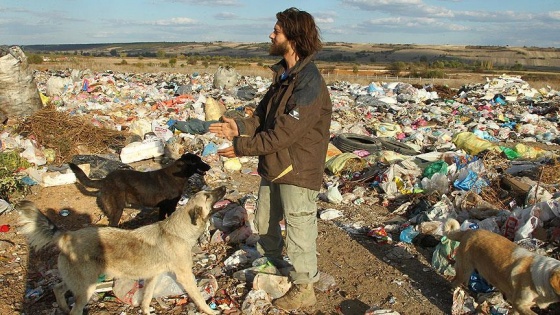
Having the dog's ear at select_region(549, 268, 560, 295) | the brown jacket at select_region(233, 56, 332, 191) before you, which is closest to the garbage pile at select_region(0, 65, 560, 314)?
the dog's ear at select_region(549, 268, 560, 295)

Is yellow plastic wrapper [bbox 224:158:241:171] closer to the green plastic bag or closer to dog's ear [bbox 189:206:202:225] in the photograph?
dog's ear [bbox 189:206:202:225]

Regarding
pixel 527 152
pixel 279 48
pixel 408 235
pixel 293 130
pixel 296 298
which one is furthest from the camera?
pixel 527 152

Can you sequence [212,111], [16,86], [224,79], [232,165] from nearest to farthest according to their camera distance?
1. [232,165]
2. [16,86]
3. [212,111]
4. [224,79]

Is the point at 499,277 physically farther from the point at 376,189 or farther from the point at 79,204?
the point at 79,204

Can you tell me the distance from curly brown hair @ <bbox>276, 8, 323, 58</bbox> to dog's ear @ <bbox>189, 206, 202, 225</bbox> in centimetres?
135

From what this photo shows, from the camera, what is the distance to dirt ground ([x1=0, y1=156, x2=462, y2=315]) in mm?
3516

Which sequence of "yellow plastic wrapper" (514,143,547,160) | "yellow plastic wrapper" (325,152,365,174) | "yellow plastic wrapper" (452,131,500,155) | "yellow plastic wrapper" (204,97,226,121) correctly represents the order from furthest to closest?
"yellow plastic wrapper" (204,97,226,121)
"yellow plastic wrapper" (452,131,500,155)
"yellow plastic wrapper" (514,143,547,160)
"yellow plastic wrapper" (325,152,365,174)

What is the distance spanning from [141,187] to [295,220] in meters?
2.49

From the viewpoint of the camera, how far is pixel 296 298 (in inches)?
131

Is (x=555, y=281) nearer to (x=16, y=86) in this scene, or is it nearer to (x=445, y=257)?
(x=445, y=257)

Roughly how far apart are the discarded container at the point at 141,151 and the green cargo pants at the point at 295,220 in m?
4.65

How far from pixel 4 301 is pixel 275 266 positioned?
2162 mm

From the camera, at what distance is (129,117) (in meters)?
10.5

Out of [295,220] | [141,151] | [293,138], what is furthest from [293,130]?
[141,151]
